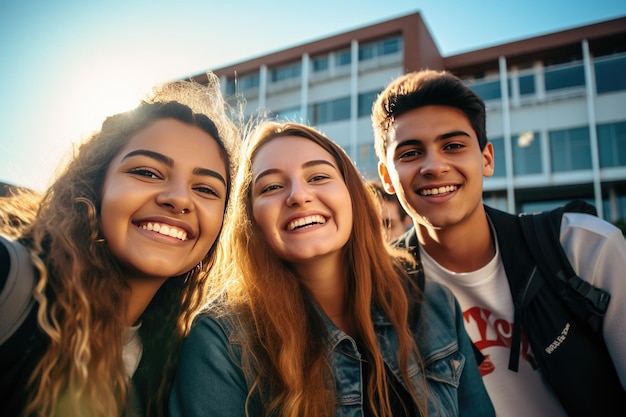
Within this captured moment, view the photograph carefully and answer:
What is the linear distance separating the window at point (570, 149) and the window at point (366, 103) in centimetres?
787

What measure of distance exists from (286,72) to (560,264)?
21313mm

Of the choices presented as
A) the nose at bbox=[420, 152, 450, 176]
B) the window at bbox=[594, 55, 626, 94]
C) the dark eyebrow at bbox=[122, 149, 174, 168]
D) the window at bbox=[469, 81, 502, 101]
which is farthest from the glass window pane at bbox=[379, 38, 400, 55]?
the dark eyebrow at bbox=[122, 149, 174, 168]

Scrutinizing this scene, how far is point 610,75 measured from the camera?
49.7 ft

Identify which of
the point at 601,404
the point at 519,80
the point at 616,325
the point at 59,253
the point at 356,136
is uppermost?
the point at 519,80

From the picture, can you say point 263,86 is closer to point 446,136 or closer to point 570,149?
point 570,149

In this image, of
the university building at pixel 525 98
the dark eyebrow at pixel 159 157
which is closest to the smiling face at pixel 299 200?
the dark eyebrow at pixel 159 157

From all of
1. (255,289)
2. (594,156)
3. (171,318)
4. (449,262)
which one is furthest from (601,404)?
(594,156)

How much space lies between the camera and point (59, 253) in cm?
148

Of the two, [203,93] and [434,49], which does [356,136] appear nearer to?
[434,49]

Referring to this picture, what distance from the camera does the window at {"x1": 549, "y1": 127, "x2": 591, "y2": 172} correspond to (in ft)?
50.9

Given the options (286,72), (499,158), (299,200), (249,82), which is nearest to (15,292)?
(299,200)

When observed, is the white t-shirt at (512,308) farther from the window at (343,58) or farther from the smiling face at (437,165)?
the window at (343,58)

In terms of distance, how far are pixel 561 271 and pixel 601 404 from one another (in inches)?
31.2

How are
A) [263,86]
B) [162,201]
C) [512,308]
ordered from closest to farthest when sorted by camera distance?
1. [162,201]
2. [512,308]
3. [263,86]
